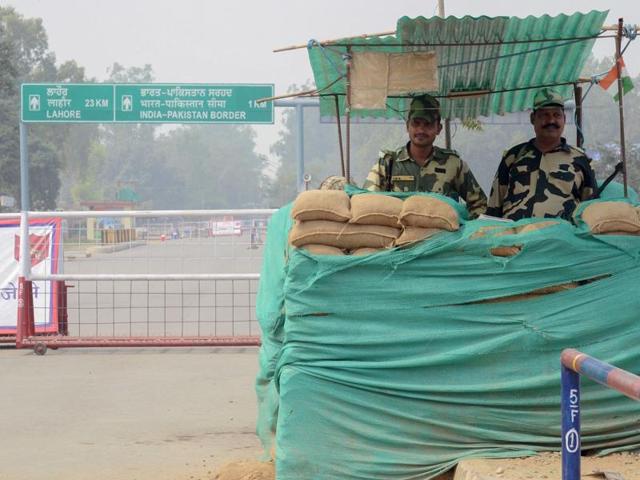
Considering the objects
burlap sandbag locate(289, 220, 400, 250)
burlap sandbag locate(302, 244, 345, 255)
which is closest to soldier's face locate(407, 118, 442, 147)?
burlap sandbag locate(289, 220, 400, 250)

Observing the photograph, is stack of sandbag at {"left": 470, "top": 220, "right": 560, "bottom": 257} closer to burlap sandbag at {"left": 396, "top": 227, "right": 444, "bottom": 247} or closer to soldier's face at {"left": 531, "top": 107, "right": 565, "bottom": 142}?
burlap sandbag at {"left": 396, "top": 227, "right": 444, "bottom": 247}

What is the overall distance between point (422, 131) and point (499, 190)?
0.58 meters

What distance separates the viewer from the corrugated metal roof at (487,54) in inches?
221

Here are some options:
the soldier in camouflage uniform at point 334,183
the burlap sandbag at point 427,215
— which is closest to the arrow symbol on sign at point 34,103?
the soldier in camouflage uniform at point 334,183

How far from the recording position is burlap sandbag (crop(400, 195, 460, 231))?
496 cm

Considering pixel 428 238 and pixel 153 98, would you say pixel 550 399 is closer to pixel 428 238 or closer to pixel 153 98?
pixel 428 238

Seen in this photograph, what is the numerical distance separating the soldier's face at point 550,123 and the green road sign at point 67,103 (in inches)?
810

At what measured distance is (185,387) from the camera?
9336 millimetres

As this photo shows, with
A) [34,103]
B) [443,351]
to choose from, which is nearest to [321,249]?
[443,351]

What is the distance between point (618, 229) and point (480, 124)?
119 inches

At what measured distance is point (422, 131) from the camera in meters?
6.32

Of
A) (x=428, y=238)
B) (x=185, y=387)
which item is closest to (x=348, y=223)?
(x=428, y=238)

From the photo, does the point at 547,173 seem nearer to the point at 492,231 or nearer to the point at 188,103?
the point at 492,231

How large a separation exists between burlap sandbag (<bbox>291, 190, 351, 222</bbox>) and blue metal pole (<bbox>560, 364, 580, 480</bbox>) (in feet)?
Result: 6.53
